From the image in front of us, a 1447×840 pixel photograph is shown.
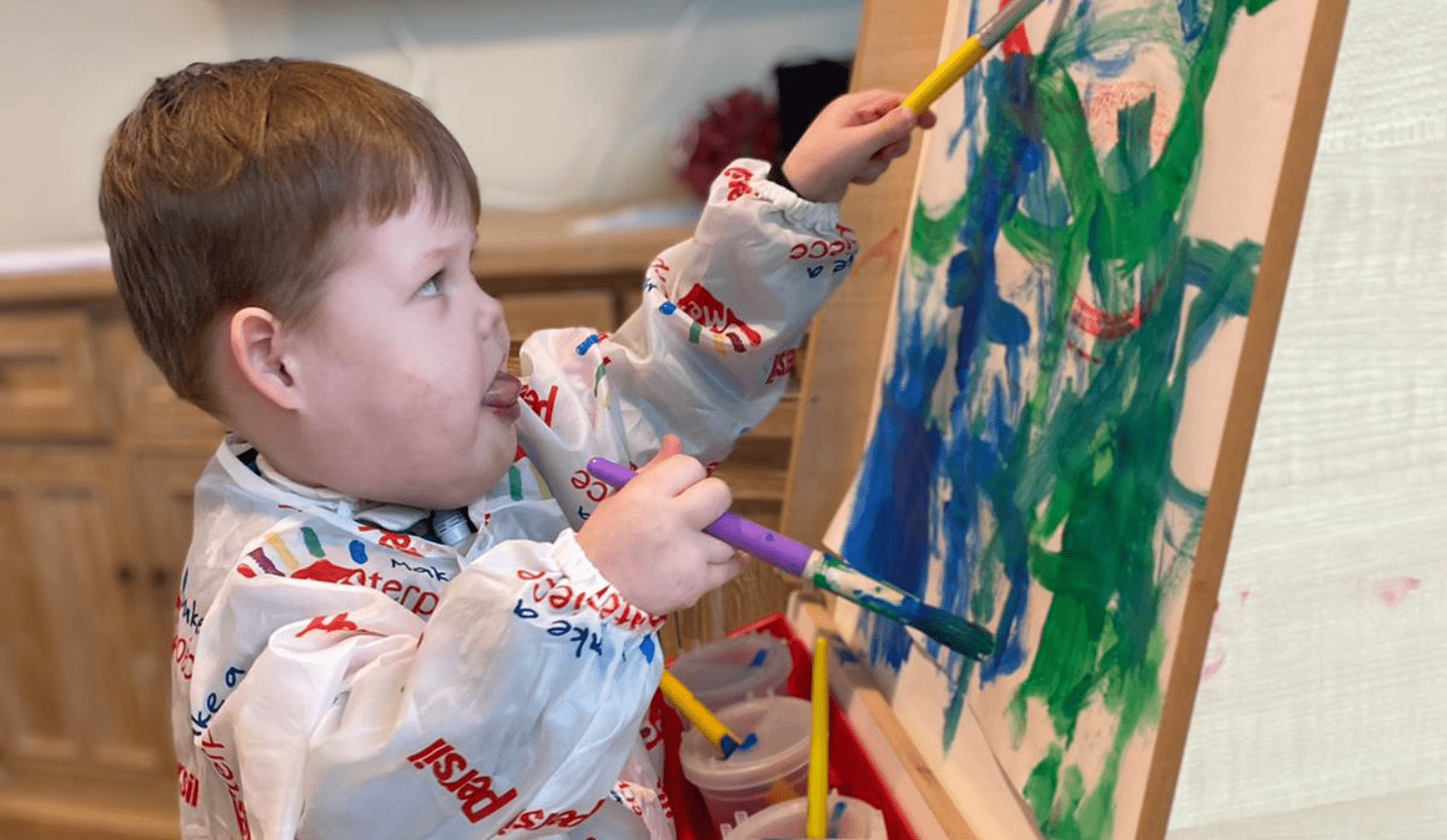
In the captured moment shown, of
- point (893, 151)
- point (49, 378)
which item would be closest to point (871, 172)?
point (893, 151)

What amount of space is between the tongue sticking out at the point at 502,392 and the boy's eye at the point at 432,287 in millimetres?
76

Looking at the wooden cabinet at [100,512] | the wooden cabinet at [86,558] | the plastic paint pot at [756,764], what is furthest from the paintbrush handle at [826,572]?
the wooden cabinet at [86,558]

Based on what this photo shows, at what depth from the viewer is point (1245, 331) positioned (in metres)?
0.42

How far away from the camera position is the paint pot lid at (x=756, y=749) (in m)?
0.78

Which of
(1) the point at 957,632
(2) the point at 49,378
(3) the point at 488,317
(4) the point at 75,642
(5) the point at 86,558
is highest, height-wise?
(3) the point at 488,317

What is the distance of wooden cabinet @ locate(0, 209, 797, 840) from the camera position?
1489 millimetres

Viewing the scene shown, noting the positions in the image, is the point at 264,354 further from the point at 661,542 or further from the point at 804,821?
the point at 804,821

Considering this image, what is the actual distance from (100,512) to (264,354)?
132cm

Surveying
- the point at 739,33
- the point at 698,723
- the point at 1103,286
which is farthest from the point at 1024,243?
the point at 739,33

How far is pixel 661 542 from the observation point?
1.87 feet

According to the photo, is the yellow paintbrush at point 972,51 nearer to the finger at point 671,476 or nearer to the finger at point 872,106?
the finger at point 872,106

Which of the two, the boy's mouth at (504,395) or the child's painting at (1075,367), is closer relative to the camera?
the child's painting at (1075,367)

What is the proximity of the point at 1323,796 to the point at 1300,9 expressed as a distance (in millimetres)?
294

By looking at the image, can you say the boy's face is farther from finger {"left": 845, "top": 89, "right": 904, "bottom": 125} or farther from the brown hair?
finger {"left": 845, "top": 89, "right": 904, "bottom": 125}
